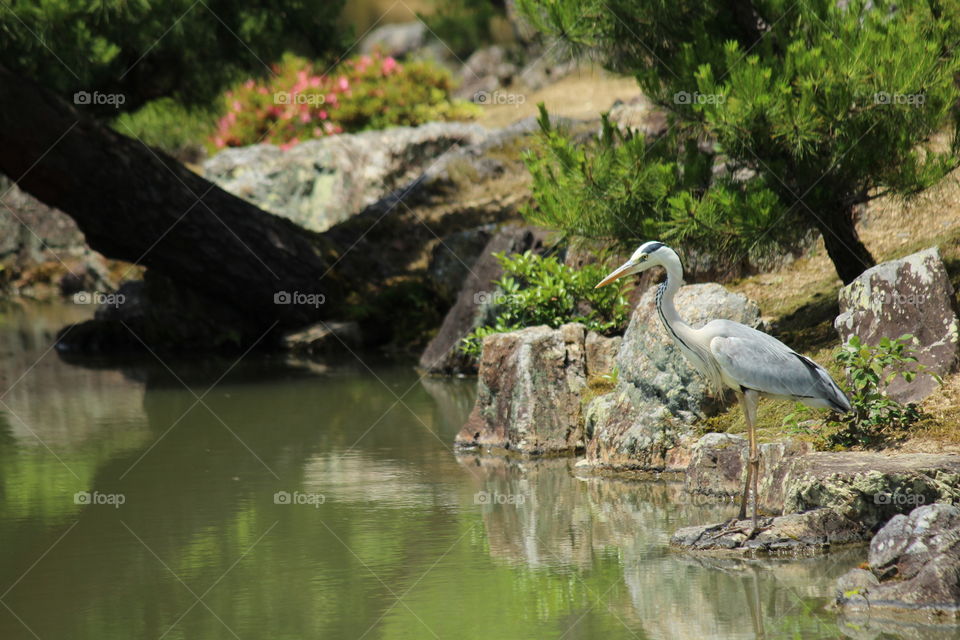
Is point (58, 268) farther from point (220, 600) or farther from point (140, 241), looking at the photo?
point (220, 600)

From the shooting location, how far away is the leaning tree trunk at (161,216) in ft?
41.1

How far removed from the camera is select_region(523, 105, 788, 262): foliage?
8.61 metres

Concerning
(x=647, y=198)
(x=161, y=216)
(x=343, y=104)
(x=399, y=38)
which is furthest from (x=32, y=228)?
(x=647, y=198)

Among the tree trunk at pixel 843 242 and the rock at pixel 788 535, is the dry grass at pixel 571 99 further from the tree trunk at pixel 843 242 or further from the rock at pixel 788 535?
the rock at pixel 788 535

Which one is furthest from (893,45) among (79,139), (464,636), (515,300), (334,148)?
(334,148)

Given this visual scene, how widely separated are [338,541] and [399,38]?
96.3 ft

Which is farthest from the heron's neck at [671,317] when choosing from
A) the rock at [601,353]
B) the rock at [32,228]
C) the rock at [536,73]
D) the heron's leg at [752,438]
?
the rock at [536,73]

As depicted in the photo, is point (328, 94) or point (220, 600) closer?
point (220, 600)

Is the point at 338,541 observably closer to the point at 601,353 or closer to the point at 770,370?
the point at 770,370

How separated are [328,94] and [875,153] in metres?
16.2

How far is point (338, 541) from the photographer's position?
22.1 ft

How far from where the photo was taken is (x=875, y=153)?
8602 millimetres

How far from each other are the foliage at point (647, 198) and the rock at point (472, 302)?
319 cm

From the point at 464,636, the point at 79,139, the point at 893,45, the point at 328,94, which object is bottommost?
the point at 464,636
